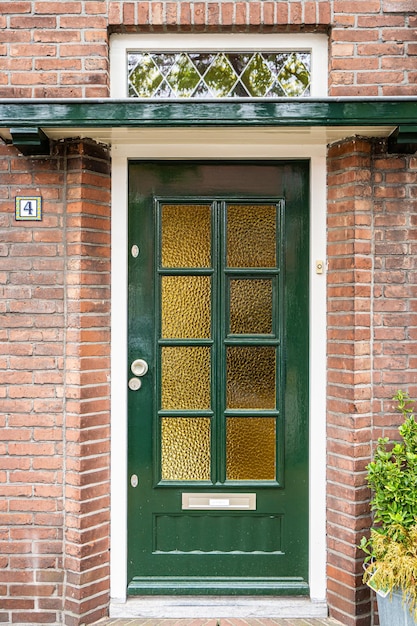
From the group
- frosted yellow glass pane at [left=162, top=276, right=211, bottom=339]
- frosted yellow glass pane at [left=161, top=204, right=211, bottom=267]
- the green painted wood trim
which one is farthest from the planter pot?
the green painted wood trim

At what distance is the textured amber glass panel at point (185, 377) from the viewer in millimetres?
3057

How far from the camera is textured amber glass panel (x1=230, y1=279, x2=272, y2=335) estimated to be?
10.0 ft

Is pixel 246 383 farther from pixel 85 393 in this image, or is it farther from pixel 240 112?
pixel 240 112

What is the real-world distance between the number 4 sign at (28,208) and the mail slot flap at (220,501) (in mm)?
1876

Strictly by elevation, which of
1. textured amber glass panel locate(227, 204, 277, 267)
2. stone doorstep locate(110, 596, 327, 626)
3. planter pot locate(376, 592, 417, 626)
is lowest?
stone doorstep locate(110, 596, 327, 626)

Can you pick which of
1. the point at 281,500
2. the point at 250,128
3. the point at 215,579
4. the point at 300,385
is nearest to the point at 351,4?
the point at 250,128

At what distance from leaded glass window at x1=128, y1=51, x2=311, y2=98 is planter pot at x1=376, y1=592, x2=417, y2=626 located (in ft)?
9.07

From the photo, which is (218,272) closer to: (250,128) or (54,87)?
(250,128)

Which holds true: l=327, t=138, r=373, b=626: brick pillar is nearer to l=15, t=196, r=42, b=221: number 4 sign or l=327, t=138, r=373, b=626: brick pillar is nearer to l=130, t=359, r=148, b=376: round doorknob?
l=130, t=359, r=148, b=376: round doorknob

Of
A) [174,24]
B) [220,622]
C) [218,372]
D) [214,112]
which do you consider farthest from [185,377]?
[174,24]

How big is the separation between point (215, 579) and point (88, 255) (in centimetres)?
208

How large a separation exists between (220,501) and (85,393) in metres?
1.04

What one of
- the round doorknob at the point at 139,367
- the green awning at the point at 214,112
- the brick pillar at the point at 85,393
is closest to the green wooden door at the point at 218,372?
the round doorknob at the point at 139,367

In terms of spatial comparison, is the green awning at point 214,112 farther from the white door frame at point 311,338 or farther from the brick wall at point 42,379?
the white door frame at point 311,338
